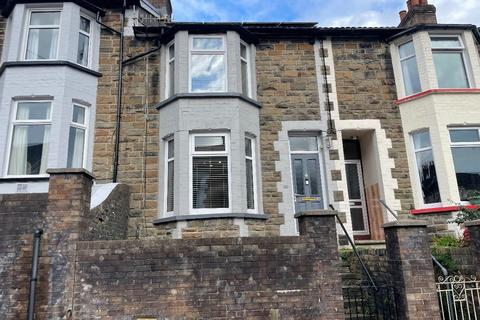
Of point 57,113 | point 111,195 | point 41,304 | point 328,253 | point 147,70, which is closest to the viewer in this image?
point 41,304

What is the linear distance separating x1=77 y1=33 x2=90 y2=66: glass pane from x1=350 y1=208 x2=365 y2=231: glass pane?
9.03m

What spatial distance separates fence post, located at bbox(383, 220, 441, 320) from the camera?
17.9 feet

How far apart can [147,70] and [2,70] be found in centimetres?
375

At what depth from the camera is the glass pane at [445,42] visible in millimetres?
10875

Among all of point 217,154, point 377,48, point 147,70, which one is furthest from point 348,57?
point 147,70

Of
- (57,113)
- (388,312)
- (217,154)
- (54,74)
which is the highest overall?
(54,74)

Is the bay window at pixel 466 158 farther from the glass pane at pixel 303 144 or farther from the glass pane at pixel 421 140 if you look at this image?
the glass pane at pixel 303 144

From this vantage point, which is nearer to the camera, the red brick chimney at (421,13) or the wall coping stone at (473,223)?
the wall coping stone at (473,223)

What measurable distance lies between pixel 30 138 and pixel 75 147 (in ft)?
3.51

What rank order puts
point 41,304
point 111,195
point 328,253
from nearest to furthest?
1. point 41,304
2. point 328,253
3. point 111,195

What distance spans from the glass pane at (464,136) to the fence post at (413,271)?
217 inches

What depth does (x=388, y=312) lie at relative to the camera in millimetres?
5934

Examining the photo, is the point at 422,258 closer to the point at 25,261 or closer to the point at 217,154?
the point at 217,154

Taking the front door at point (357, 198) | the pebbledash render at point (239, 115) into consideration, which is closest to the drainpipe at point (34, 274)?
the pebbledash render at point (239, 115)
